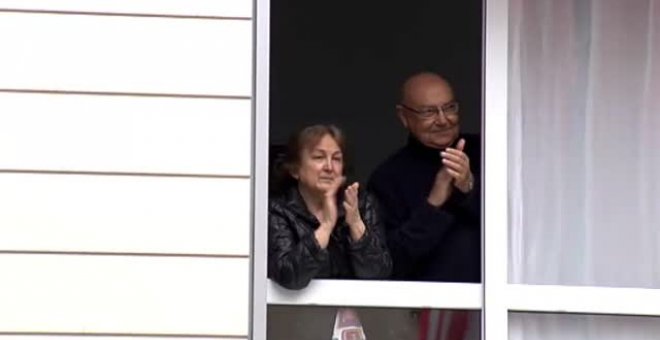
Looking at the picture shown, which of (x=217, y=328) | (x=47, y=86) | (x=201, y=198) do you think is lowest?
(x=217, y=328)

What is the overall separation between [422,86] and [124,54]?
32.0 inches

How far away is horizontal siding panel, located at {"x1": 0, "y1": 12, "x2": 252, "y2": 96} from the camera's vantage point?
374 centimetres

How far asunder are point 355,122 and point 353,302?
644mm

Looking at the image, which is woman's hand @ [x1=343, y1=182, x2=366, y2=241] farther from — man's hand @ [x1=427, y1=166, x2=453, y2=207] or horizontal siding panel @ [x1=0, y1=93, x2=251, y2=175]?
horizontal siding panel @ [x1=0, y1=93, x2=251, y2=175]

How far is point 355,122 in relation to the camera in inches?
177

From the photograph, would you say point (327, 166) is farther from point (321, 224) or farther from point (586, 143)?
point (586, 143)

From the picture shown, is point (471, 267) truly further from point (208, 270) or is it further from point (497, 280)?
point (208, 270)

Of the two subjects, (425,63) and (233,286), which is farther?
(425,63)

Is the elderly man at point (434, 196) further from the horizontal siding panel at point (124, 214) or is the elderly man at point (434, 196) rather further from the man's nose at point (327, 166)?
the horizontal siding panel at point (124, 214)

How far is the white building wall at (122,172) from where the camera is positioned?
3711 mm

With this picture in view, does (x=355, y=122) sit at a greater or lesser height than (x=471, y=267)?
greater

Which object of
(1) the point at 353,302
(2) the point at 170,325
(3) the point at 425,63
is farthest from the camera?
(3) the point at 425,63

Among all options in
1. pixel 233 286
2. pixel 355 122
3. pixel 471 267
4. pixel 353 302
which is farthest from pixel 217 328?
pixel 355 122

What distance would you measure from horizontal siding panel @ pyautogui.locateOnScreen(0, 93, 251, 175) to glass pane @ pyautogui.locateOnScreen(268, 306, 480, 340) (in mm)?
383
